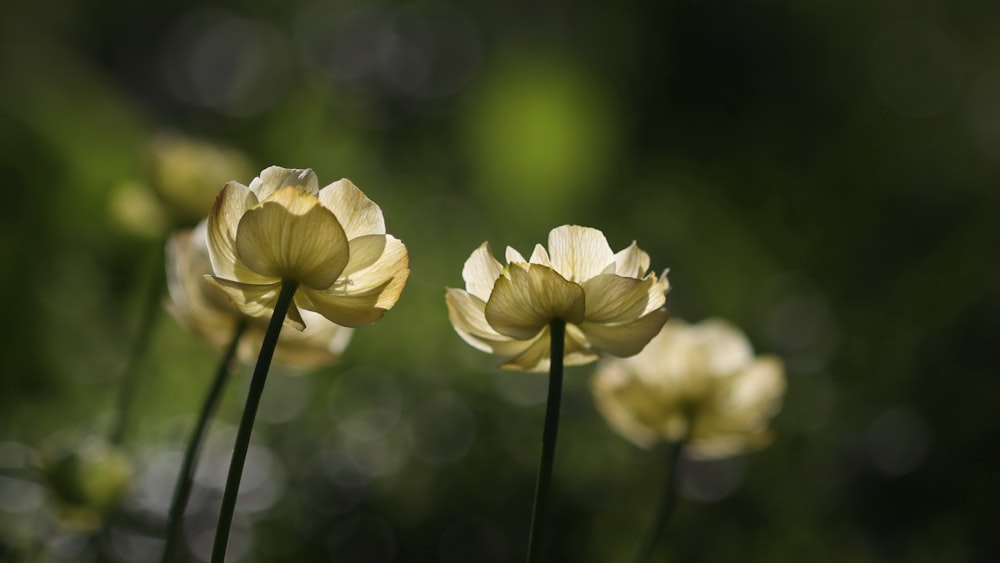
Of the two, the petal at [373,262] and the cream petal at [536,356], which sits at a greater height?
the cream petal at [536,356]

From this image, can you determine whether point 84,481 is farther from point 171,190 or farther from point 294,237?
point 171,190

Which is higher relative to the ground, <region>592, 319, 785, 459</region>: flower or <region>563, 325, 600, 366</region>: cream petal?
<region>592, 319, 785, 459</region>: flower

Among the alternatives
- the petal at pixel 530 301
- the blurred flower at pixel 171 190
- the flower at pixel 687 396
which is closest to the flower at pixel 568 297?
the petal at pixel 530 301

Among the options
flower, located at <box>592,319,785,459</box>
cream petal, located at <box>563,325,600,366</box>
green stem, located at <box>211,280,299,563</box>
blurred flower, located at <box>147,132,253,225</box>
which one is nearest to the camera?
green stem, located at <box>211,280,299,563</box>

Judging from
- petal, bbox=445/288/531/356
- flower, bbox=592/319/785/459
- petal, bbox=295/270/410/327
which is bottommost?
petal, bbox=295/270/410/327

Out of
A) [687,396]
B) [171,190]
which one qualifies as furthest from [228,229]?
[171,190]

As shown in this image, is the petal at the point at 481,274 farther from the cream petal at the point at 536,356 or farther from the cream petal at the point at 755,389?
the cream petal at the point at 755,389

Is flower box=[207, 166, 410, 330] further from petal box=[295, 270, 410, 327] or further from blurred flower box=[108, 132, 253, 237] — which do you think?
blurred flower box=[108, 132, 253, 237]

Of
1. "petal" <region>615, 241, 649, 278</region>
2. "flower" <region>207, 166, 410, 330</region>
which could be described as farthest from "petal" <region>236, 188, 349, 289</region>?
"petal" <region>615, 241, 649, 278</region>
